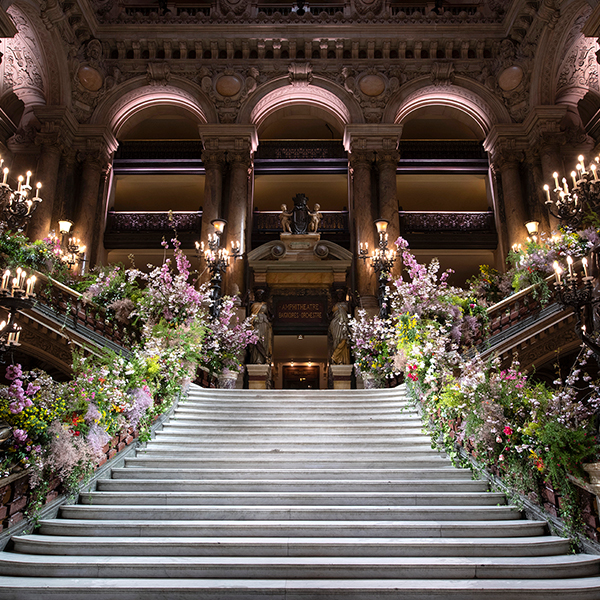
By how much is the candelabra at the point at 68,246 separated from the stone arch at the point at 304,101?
677cm

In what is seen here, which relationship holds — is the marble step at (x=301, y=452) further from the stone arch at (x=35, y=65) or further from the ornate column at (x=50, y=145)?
the stone arch at (x=35, y=65)

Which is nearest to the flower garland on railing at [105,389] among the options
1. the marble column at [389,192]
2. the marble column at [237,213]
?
the marble column at [237,213]

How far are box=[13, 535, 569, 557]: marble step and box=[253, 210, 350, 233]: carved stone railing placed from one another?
14.0 m

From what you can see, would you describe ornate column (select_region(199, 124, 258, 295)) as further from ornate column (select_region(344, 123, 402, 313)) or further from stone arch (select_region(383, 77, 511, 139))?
stone arch (select_region(383, 77, 511, 139))

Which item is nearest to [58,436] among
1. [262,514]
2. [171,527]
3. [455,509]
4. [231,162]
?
[171,527]

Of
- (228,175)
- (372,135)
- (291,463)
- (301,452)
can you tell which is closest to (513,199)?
(372,135)

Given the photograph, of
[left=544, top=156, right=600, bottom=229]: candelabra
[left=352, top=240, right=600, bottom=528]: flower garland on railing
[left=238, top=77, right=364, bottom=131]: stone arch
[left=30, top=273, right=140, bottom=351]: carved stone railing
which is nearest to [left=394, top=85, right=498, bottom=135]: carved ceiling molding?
[left=238, top=77, right=364, bottom=131]: stone arch

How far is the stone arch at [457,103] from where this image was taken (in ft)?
57.6

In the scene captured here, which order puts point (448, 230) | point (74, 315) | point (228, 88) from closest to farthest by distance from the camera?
point (74, 315) → point (228, 88) → point (448, 230)

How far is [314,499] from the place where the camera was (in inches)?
220

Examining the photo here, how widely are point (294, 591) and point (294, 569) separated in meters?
0.33

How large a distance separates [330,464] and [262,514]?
152 cm

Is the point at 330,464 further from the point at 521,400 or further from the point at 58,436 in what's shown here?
the point at 58,436

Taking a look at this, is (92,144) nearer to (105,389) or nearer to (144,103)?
(144,103)
